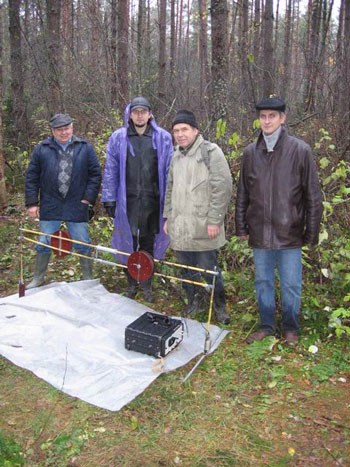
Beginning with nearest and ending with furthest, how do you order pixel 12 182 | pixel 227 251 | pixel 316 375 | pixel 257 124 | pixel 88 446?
pixel 88 446 → pixel 316 375 → pixel 257 124 → pixel 227 251 → pixel 12 182

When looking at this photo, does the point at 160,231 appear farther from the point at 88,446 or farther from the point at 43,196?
the point at 88,446

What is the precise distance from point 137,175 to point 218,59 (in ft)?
8.21

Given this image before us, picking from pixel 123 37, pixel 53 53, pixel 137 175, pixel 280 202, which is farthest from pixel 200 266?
pixel 53 53

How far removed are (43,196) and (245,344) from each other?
9.38 feet

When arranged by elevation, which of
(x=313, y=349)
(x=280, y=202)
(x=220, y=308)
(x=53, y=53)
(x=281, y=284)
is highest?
(x=53, y=53)

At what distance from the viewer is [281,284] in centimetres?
407

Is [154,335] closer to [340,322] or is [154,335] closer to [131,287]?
[131,287]

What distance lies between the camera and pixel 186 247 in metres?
4.34

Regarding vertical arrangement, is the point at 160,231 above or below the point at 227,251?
above

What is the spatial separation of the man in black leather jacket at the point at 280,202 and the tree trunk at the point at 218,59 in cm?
225

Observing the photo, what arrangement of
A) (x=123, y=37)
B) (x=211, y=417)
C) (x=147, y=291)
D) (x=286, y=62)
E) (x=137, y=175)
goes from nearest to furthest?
(x=211, y=417)
(x=137, y=175)
(x=147, y=291)
(x=123, y=37)
(x=286, y=62)

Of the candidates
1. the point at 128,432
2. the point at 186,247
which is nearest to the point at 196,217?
the point at 186,247

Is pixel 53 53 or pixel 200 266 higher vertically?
pixel 53 53

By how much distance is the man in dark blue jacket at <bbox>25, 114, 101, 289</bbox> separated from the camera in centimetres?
505
